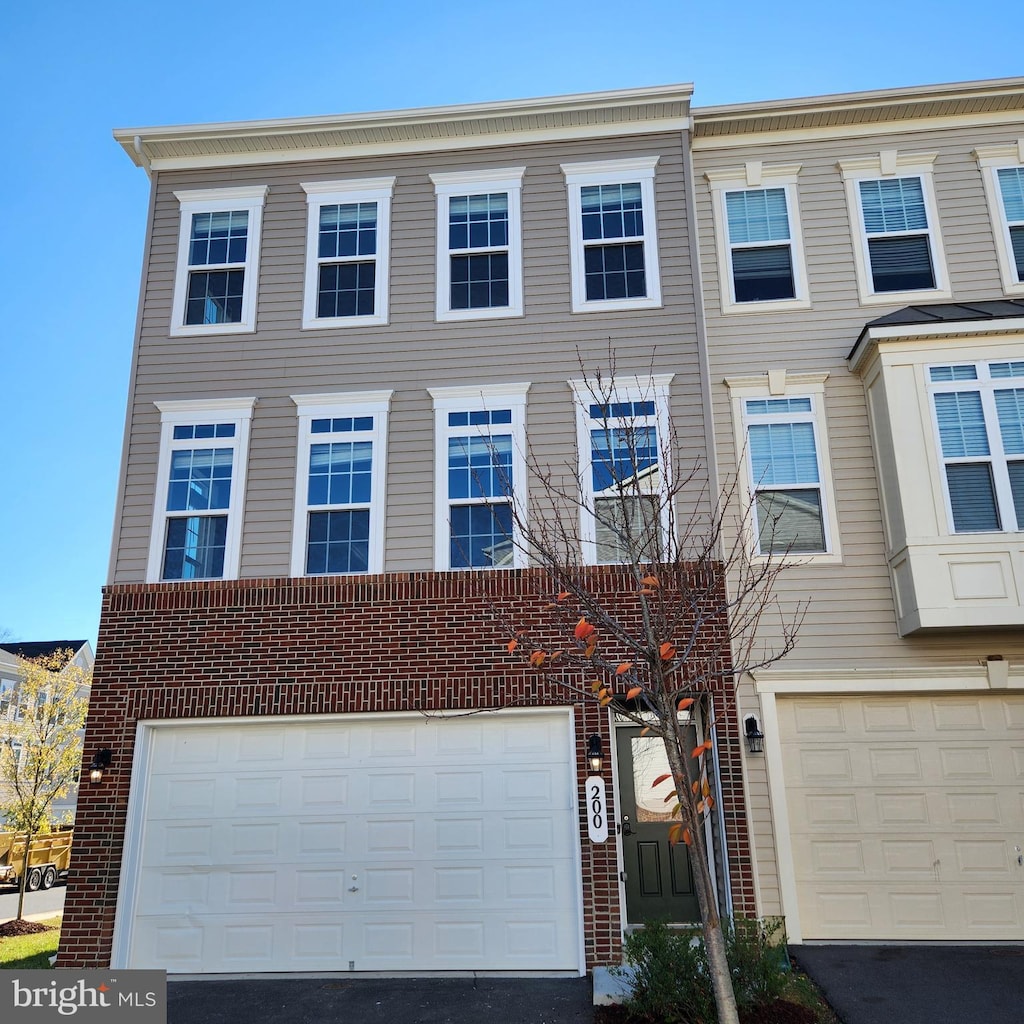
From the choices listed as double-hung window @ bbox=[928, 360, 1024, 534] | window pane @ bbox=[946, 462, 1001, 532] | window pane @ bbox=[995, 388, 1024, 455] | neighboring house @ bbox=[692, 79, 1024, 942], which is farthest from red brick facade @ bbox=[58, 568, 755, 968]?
window pane @ bbox=[995, 388, 1024, 455]

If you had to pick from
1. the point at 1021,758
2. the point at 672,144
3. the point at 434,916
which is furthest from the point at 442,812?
the point at 672,144

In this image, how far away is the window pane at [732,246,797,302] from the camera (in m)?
10.4

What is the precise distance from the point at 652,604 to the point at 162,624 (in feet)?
16.6

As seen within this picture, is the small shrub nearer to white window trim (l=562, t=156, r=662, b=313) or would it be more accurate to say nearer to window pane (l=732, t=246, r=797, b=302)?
white window trim (l=562, t=156, r=662, b=313)

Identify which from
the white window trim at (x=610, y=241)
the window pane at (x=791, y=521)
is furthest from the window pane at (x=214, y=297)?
the window pane at (x=791, y=521)

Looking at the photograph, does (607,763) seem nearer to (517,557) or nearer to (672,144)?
(517,557)

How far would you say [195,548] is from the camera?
9.78m

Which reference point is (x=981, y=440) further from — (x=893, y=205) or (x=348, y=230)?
(x=348, y=230)

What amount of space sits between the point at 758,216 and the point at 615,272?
6.38 feet

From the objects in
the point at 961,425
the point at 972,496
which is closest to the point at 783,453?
the point at 961,425

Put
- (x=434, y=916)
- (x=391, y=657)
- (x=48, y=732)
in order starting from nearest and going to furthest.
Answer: (x=434, y=916)
(x=391, y=657)
(x=48, y=732)

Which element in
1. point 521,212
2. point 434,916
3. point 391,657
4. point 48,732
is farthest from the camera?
point 48,732

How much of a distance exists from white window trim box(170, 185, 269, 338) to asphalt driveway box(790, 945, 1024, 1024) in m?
8.76

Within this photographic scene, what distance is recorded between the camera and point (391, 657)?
911 cm
